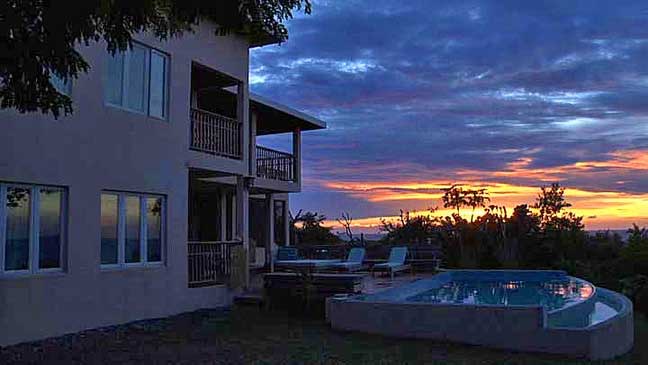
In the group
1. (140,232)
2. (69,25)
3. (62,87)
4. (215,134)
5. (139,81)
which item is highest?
(139,81)

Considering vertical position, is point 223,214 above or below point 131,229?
above

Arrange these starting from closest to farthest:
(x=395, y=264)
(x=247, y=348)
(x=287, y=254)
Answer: (x=247, y=348)
(x=287, y=254)
(x=395, y=264)

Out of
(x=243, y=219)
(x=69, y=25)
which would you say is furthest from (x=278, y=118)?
(x=69, y=25)

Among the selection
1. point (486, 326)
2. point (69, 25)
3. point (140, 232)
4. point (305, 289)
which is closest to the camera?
point (69, 25)

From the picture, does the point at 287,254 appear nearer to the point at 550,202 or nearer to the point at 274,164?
the point at 274,164

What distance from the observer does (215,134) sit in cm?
1606

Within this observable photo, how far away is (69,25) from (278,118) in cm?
1639

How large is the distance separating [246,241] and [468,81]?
8.38 m

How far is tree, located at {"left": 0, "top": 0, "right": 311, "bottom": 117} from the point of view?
18.2ft

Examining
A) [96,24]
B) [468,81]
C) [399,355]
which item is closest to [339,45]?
[468,81]

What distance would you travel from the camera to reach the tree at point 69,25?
5.54m

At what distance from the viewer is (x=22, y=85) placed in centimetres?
649

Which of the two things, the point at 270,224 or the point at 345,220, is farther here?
the point at 345,220

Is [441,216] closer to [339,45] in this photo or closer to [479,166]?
[479,166]
